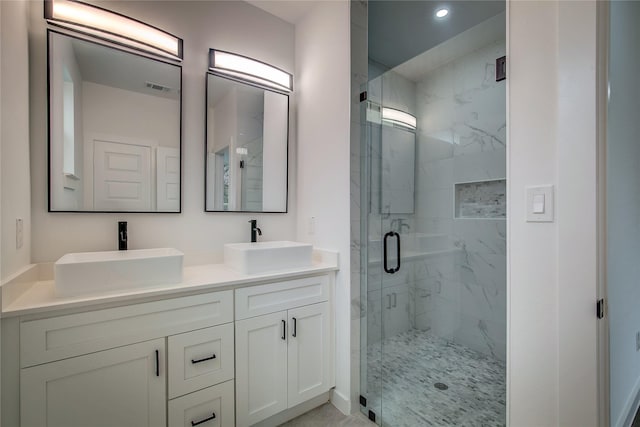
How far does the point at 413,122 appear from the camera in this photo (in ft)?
7.66

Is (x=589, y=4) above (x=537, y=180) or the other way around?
above

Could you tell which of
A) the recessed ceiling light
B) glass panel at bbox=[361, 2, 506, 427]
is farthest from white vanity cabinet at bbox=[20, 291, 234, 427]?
the recessed ceiling light

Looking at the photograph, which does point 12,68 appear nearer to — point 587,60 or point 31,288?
point 31,288

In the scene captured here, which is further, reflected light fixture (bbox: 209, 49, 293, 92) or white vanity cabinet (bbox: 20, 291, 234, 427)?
reflected light fixture (bbox: 209, 49, 293, 92)

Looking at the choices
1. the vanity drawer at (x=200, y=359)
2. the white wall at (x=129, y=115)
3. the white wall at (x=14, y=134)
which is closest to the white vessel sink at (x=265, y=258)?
the vanity drawer at (x=200, y=359)

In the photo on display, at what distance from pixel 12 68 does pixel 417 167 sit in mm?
2461

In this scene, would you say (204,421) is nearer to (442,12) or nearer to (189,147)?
(189,147)

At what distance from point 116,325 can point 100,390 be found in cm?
26

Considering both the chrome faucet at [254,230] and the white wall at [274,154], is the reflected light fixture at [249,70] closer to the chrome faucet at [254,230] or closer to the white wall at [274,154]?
the white wall at [274,154]

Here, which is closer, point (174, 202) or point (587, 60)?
point (587, 60)

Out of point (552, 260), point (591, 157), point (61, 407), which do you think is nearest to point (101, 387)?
point (61, 407)

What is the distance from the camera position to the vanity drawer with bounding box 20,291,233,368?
3.48ft

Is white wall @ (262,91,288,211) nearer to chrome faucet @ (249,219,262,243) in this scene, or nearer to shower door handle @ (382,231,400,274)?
chrome faucet @ (249,219,262,243)

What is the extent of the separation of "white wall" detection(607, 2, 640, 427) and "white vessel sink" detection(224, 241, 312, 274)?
1443 mm
